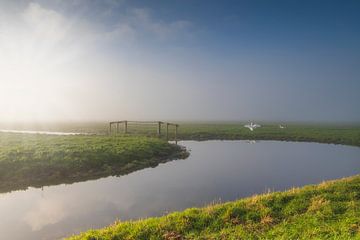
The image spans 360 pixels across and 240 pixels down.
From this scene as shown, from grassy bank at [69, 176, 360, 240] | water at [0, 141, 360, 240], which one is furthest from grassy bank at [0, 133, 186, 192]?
grassy bank at [69, 176, 360, 240]

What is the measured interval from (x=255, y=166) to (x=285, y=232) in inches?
888

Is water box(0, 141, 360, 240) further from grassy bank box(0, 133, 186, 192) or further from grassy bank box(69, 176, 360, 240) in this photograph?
grassy bank box(69, 176, 360, 240)

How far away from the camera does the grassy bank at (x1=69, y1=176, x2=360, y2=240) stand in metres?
10.5

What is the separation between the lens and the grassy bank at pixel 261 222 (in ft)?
34.4

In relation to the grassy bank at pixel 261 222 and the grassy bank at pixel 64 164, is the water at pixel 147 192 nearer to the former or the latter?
the grassy bank at pixel 64 164

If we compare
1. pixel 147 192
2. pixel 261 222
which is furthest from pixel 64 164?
pixel 261 222

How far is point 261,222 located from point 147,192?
437 inches

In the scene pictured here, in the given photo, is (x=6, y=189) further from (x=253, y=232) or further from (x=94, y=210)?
(x=253, y=232)

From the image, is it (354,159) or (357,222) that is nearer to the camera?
(357,222)

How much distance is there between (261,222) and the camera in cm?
1156

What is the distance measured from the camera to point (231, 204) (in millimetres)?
13633

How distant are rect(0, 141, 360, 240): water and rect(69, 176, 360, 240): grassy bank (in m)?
4.18

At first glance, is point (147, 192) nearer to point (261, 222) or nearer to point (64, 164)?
point (64, 164)

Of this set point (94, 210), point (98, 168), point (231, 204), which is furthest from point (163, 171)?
point (231, 204)
